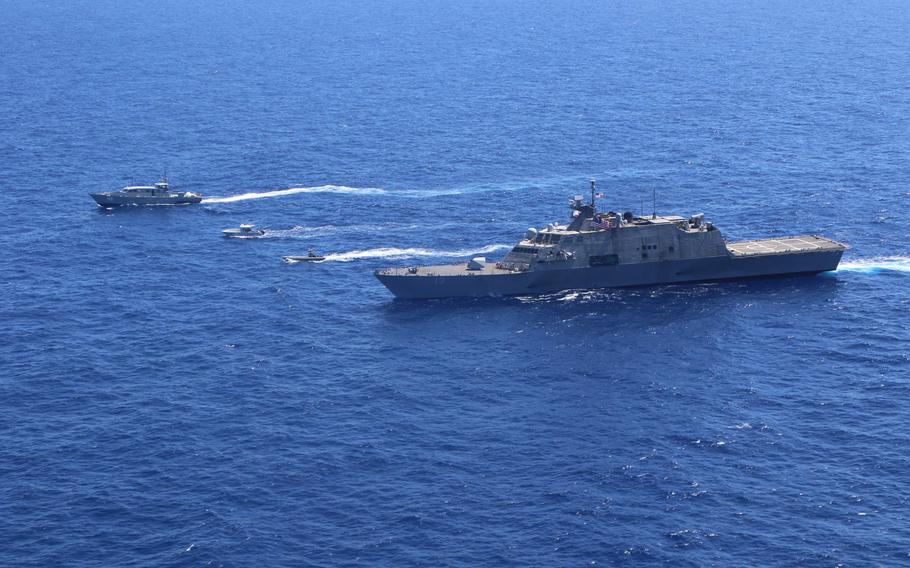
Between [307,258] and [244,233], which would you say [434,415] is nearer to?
[307,258]

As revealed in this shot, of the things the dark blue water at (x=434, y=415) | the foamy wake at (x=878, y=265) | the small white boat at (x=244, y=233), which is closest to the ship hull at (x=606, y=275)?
the dark blue water at (x=434, y=415)

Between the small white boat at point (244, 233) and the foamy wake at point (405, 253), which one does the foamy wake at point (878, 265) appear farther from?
the small white boat at point (244, 233)

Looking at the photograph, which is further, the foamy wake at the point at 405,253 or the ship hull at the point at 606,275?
the foamy wake at the point at 405,253

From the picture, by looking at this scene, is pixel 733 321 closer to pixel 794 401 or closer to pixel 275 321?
pixel 794 401

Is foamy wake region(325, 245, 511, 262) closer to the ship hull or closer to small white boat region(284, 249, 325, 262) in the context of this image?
small white boat region(284, 249, 325, 262)

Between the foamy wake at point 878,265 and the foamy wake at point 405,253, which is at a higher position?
the foamy wake at point 405,253

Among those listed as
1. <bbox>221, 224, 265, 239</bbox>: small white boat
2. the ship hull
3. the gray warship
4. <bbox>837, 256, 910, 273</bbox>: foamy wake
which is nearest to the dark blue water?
<bbox>837, 256, 910, 273</bbox>: foamy wake
